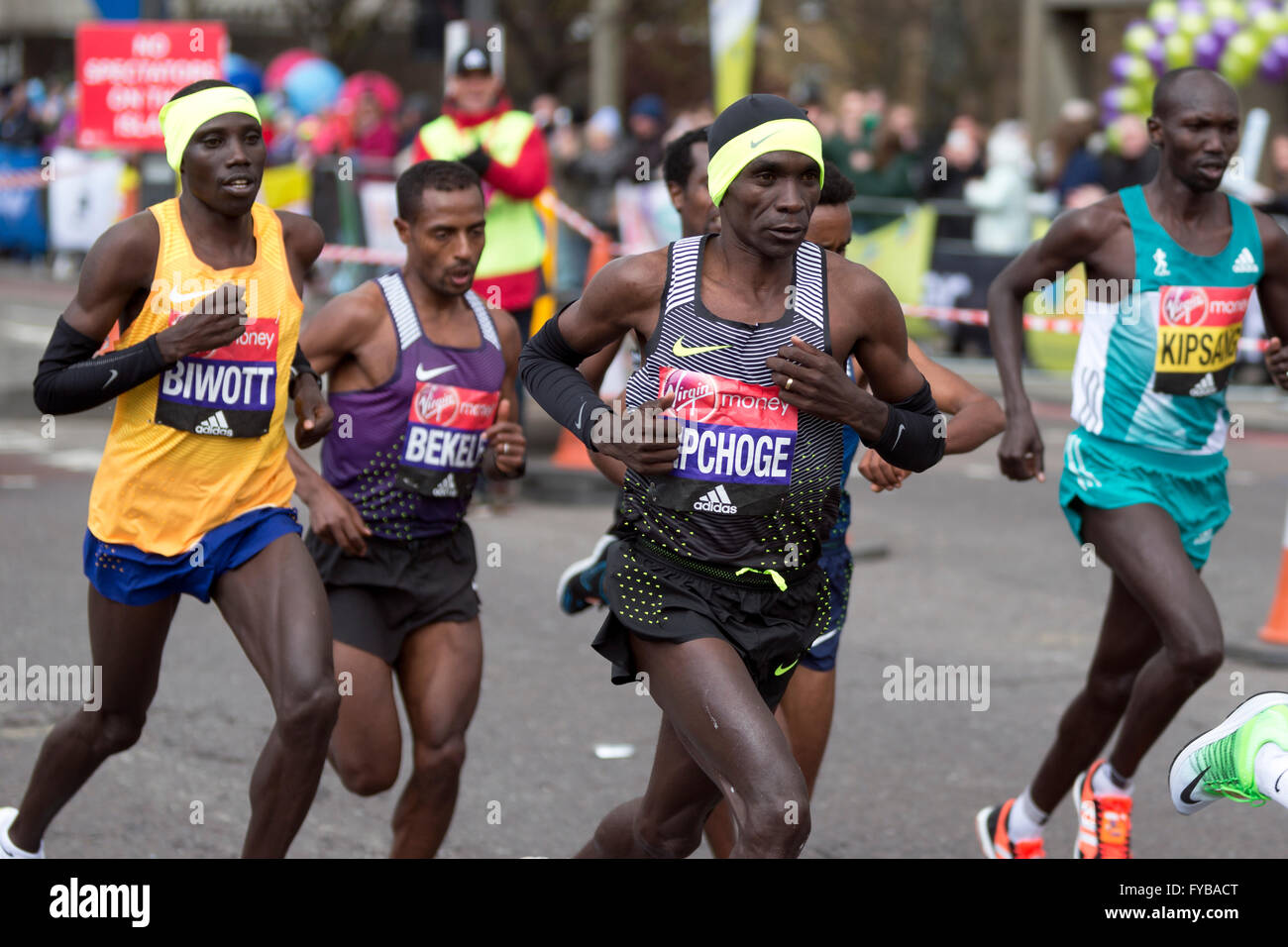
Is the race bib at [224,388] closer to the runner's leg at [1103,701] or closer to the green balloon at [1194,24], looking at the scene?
the runner's leg at [1103,701]

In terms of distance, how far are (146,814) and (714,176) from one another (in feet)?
9.68

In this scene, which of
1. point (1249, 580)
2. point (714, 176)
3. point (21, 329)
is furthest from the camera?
point (21, 329)

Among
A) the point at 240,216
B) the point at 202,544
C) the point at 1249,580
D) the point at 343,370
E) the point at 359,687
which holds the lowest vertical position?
the point at 1249,580

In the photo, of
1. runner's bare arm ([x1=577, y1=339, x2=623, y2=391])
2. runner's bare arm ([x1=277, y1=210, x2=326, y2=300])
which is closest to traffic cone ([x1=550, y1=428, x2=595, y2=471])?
runner's bare arm ([x1=277, y1=210, x2=326, y2=300])

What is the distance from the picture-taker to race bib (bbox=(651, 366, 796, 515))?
4094 millimetres

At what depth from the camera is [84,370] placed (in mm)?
4598

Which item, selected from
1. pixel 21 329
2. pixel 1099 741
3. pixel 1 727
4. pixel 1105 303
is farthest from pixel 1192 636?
pixel 21 329

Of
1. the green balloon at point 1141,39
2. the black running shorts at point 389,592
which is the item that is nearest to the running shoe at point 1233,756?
the black running shorts at point 389,592

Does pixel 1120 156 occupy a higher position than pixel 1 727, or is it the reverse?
pixel 1120 156

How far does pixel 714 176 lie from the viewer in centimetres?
414

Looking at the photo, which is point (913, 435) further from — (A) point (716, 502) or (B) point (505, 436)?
(B) point (505, 436)

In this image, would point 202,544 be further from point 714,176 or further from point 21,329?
point 21,329

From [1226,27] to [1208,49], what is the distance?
26cm

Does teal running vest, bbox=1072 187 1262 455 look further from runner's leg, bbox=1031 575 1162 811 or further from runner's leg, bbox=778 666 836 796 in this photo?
runner's leg, bbox=778 666 836 796
